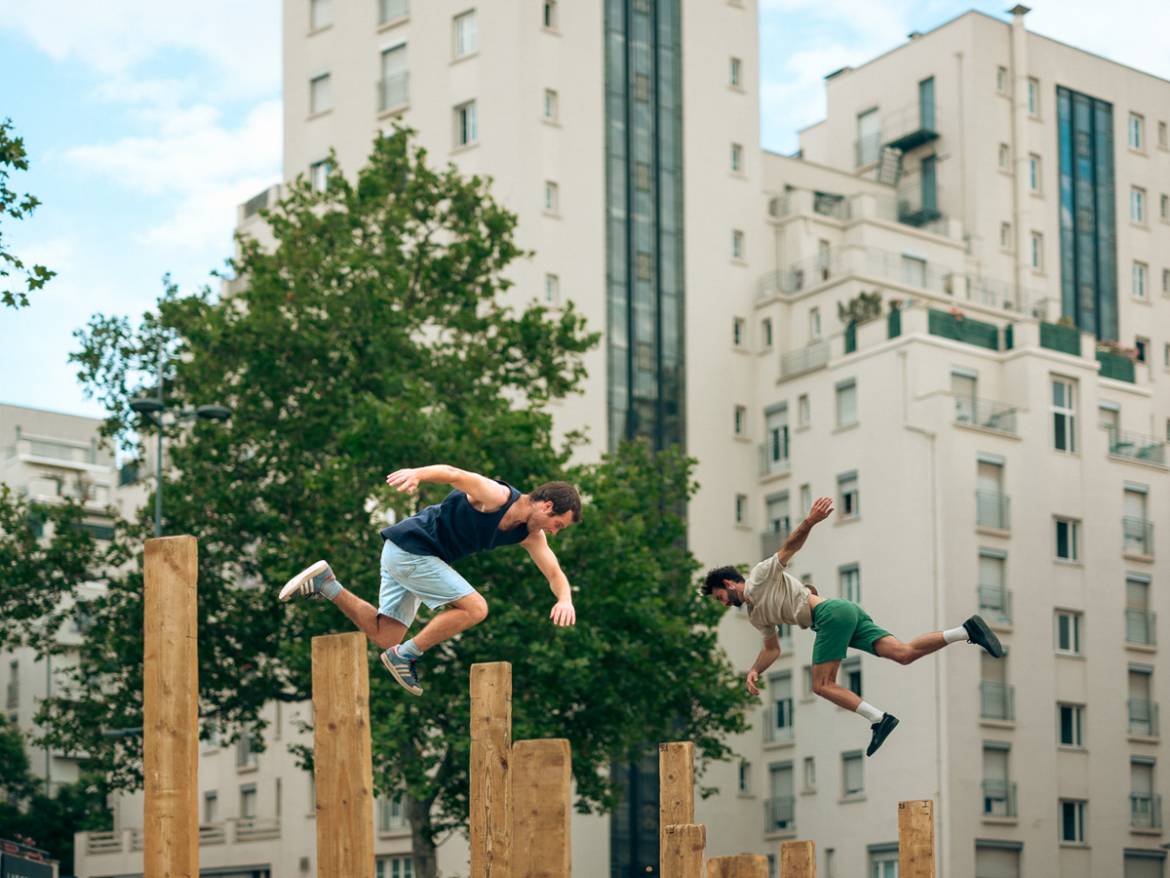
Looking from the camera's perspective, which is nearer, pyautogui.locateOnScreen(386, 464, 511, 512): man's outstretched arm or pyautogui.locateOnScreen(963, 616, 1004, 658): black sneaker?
pyautogui.locateOnScreen(386, 464, 511, 512): man's outstretched arm

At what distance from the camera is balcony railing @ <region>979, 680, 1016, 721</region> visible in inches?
2505

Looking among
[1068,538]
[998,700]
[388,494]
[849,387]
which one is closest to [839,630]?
[388,494]

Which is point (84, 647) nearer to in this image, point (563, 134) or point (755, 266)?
point (563, 134)

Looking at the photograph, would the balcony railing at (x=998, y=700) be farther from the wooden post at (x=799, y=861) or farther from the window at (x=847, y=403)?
the wooden post at (x=799, y=861)

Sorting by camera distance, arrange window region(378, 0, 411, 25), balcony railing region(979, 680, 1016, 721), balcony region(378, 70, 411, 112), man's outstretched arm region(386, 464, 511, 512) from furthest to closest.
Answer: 1. window region(378, 0, 411, 25)
2. balcony region(378, 70, 411, 112)
3. balcony railing region(979, 680, 1016, 721)
4. man's outstretched arm region(386, 464, 511, 512)

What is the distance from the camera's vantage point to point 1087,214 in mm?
81812

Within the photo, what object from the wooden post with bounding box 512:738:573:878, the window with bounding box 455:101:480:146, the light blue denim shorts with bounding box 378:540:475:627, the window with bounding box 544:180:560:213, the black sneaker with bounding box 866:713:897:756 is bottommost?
the wooden post with bounding box 512:738:573:878

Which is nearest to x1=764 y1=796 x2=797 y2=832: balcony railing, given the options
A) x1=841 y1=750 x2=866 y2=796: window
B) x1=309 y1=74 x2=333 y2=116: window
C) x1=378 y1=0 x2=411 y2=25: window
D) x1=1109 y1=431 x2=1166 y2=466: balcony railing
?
x1=841 y1=750 x2=866 y2=796: window

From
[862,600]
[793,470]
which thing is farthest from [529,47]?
[862,600]

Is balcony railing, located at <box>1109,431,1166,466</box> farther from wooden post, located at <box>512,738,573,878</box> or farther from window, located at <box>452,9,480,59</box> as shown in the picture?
wooden post, located at <box>512,738,573,878</box>

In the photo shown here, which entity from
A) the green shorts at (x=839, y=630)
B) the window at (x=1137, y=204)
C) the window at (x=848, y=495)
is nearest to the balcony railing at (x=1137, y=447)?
the window at (x=848, y=495)

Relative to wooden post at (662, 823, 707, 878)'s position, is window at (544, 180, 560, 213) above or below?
above

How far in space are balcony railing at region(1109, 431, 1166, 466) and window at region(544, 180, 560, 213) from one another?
63.9 ft

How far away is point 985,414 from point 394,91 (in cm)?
2235
